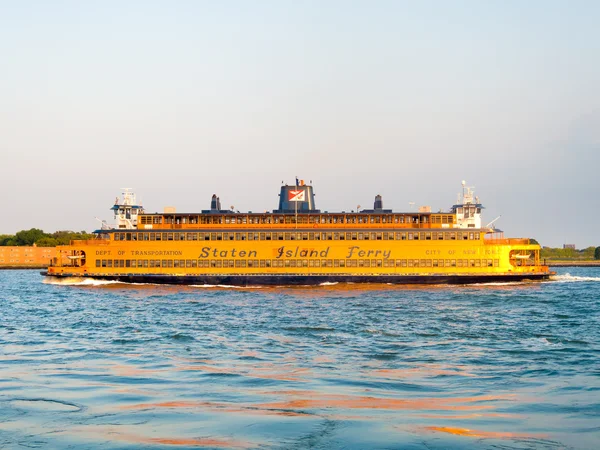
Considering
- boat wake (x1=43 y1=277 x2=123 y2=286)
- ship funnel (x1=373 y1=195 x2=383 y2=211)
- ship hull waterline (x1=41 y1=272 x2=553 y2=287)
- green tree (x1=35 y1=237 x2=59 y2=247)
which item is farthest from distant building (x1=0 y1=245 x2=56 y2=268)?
ship funnel (x1=373 y1=195 x2=383 y2=211)

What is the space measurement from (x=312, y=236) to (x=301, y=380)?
5024cm

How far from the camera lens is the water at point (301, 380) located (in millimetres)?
11742

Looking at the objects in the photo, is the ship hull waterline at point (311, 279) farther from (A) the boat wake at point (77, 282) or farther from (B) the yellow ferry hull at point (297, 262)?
(A) the boat wake at point (77, 282)

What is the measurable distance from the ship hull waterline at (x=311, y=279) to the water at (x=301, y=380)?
26.8m

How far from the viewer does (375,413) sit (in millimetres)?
13266

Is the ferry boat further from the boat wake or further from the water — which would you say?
the water

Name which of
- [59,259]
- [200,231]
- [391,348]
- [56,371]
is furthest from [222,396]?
[59,259]

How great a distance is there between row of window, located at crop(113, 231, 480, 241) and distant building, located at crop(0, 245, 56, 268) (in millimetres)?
118635

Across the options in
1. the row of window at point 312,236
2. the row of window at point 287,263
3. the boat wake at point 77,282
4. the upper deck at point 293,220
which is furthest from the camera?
the upper deck at point 293,220

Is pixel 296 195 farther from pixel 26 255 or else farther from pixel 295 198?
pixel 26 255

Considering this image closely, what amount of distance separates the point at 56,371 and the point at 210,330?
36.8ft

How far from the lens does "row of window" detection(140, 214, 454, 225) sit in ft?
225

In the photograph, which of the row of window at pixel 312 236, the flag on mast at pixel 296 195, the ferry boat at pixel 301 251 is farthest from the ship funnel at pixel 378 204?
the flag on mast at pixel 296 195

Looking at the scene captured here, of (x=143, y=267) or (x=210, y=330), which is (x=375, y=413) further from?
(x=143, y=267)
